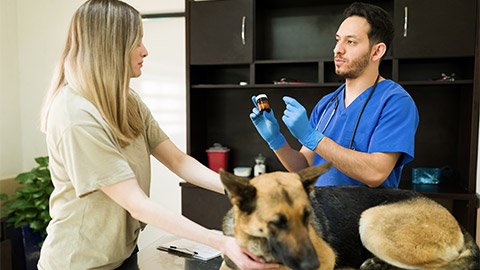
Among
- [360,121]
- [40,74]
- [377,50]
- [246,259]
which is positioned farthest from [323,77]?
[40,74]

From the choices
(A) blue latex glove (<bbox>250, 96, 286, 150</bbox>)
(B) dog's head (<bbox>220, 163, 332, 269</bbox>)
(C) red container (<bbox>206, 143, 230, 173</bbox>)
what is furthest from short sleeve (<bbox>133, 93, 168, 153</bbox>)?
(C) red container (<bbox>206, 143, 230, 173</bbox>)

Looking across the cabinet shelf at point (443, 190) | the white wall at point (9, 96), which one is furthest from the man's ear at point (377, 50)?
the white wall at point (9, 96)

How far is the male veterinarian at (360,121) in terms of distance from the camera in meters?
1.61

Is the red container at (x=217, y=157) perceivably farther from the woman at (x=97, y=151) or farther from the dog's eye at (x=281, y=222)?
the dog's eye at (x=281, y=222)

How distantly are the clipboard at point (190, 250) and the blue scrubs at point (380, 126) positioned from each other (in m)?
0.52

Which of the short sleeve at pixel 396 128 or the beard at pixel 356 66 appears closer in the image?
the short sleeve at pixel 396 128

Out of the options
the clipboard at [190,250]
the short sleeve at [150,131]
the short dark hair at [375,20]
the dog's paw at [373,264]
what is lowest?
the clipboard at [190,250]

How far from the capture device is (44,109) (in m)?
1.39

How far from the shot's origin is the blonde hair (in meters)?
1.36

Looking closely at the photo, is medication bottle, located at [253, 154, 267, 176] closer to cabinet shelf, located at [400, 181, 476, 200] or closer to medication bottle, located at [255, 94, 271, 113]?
cabinet shelf, located at [400, 181, 476, 200]

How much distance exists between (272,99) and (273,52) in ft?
1.27

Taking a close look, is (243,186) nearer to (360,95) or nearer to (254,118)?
(254,118)

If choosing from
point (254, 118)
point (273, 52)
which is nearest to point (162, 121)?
point (273, 52)

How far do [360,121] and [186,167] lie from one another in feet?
2.41
